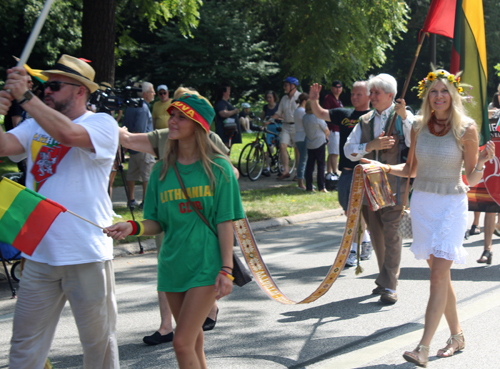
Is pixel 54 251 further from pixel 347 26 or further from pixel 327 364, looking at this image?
pixel 347 26

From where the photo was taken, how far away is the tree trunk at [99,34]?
10203mm

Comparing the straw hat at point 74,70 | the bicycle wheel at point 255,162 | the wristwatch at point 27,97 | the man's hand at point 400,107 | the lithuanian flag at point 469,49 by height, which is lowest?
the bicycle wheel at point 255,162

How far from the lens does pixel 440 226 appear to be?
420cm

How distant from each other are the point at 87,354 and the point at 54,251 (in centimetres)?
60

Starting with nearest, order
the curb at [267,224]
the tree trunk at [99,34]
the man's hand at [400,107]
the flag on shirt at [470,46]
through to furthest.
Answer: the flag on shirt at [470,46] → the man's hand at [400,107] → the curb at [267,224] → the tree trunk at [99,34]

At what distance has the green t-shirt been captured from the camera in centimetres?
308

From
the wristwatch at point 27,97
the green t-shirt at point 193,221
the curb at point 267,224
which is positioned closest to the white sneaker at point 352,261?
the curb at point 267,224

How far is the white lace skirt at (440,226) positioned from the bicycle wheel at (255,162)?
992 cm

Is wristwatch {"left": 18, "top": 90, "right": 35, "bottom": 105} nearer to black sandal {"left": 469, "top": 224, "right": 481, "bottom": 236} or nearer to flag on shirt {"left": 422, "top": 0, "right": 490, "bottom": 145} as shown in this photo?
flag on shirt {"left": 422, "top": 0, "right": 490, "bottom": 145}

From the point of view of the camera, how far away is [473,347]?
439cm

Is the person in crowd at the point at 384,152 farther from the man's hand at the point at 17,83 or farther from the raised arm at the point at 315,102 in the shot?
the man's hand at the point at 17,83

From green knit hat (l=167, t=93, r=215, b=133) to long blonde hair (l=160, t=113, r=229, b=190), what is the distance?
0.05m

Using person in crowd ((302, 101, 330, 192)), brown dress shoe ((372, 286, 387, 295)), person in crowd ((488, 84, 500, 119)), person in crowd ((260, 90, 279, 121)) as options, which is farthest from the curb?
person in crowd ((260, 90, 279, 121))

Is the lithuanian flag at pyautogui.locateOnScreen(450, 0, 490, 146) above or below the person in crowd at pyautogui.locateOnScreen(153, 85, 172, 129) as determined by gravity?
above
